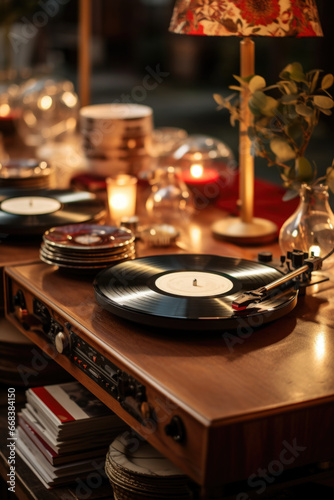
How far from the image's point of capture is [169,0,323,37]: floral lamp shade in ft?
4.60

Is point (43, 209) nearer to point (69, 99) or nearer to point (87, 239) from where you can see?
point (87, 239)

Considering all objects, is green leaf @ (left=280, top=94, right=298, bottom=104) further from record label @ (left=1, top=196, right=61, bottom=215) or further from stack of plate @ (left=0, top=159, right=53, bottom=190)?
stack of plate @ (left=0, top=159, right=53, bottom=190)

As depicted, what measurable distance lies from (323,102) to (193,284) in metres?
0.42

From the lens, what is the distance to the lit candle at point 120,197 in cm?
180

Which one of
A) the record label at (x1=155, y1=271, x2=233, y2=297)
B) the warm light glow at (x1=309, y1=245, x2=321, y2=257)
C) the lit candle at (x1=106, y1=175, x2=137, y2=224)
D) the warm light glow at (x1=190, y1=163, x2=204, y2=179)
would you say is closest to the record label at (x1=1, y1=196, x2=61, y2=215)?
the lit candle at (x1=106, y1=175, x2=137, y2=224)

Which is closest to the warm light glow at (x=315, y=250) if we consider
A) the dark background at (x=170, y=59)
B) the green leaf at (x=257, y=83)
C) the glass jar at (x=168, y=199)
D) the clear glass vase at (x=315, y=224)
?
the clear glass vase at (x=315, y=224)

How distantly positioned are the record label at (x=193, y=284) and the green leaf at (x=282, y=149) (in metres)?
0.29

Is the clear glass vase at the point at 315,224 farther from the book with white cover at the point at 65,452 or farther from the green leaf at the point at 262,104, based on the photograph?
the book with white cover at the point at 65,452

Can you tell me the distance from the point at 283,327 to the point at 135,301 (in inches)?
9.3

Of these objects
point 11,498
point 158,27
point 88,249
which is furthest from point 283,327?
point 158,27

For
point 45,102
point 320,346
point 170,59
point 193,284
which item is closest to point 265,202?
point 193,284

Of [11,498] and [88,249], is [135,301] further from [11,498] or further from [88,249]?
[11,498]

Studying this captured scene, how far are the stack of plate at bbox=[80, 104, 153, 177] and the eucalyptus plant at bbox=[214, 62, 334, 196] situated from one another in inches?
27.1

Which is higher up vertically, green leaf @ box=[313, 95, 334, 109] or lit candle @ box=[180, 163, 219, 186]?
green leaf @ box=[313, 95, 334, 109]
